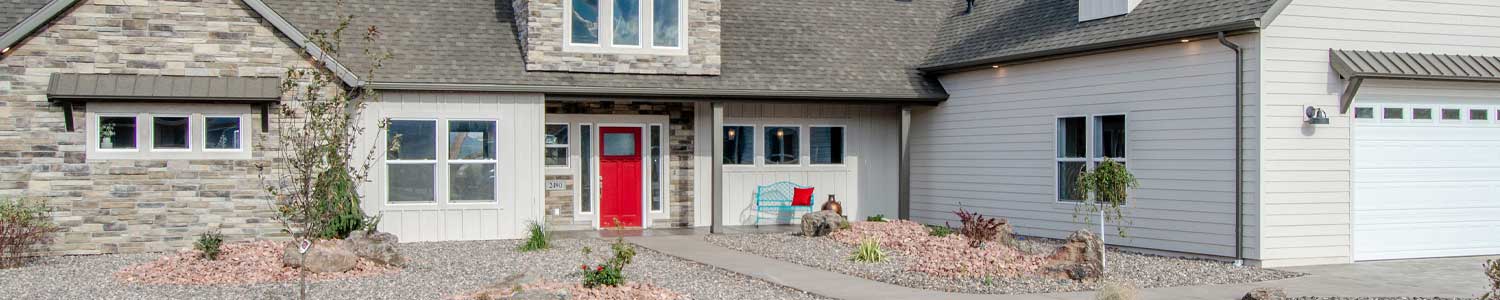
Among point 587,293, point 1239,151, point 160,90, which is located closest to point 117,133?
point 160,90

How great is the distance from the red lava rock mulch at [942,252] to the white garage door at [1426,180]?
4185 mm

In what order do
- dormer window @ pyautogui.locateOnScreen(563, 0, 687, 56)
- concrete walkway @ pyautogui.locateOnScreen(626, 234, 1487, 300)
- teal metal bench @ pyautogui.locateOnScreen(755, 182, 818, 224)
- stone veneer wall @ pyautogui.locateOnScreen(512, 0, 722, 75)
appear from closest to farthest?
1. concrete walkway @ pyautogui.locateOnScreen(626, 234, 1487, 300)
2. stone veneer wall @ pyautogui.locateOnScreen(512, 0, 722, 75)
3. dormer window @ pyautogui.locateOnScreen(563, 0, 687, 56)
4. teal metal bench @ pyautogui.locateOnScreen(755, 182, 818, 224)

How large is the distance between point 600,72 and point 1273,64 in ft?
28.4

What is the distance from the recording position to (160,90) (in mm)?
14117

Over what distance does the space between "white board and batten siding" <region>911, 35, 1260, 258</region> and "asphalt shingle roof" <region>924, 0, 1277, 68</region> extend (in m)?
0.28

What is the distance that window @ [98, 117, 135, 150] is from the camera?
14.2m

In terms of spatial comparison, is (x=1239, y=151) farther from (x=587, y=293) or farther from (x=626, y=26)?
(x=626, y=26)

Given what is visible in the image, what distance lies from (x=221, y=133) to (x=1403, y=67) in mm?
13864

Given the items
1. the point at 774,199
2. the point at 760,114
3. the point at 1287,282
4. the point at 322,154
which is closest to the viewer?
the point at 322,154

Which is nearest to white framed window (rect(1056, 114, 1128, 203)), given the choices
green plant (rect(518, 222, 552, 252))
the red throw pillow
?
the red throw pillow

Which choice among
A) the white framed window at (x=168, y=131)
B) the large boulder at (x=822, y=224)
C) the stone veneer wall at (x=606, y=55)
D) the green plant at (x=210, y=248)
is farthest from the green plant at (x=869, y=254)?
the white framed window at (x=168, y=131)

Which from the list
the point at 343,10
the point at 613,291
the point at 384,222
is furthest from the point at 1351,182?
the point at 343,10

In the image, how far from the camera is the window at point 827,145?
19.6 m

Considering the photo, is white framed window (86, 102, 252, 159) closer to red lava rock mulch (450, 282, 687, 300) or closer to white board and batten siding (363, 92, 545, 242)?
white board and batten siding (363, 92, 545, 242)
